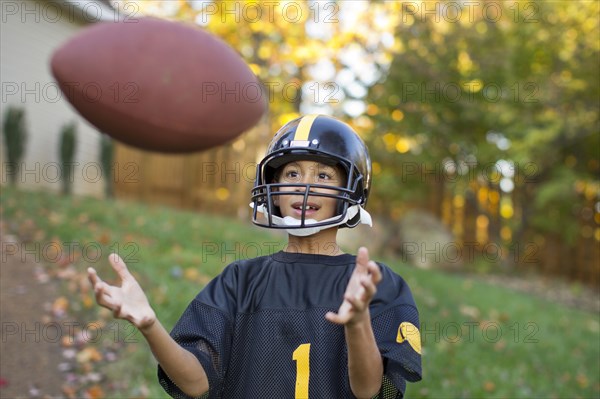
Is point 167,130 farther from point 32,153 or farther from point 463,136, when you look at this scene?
point 463,136

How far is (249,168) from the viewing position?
13727 millimetres

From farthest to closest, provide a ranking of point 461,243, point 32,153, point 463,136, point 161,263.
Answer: point 461,243
point 463,136
point 32,153
point 161,263

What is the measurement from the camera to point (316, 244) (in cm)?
214

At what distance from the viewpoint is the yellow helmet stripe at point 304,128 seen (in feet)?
6.93

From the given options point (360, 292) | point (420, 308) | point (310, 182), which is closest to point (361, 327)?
point (360, 292)

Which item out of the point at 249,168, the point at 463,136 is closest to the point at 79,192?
the point at 249,168

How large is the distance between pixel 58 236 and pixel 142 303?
187 inches

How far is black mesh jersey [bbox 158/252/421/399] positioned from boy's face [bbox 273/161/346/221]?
Answer: 0.15m

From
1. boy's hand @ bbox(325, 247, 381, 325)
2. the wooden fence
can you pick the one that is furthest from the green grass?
the wooden fence

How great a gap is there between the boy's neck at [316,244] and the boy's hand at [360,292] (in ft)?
1.70

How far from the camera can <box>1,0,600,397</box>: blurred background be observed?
9484 millimetres

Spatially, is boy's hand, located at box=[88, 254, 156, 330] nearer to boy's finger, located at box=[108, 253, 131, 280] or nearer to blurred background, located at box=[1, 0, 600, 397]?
boy's finger, located at box=[108, 253, 131, 280]

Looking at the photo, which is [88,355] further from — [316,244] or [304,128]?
[304,128]

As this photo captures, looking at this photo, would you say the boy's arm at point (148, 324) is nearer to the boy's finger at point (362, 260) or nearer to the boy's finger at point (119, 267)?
the boy's finger at point (119, 267)
